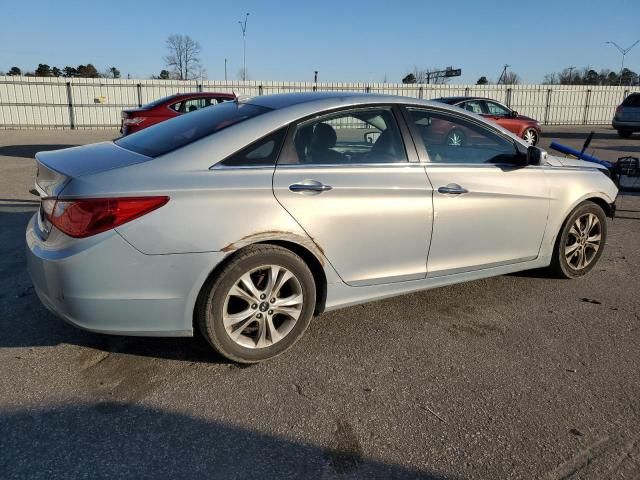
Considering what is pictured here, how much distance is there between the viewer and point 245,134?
3.07 m

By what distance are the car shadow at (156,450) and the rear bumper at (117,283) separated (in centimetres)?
47

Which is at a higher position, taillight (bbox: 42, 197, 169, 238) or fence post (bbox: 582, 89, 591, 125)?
fence post (bbox: 582, 89, 591, 125)

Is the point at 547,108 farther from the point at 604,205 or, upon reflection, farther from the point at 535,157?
the point at 535,157

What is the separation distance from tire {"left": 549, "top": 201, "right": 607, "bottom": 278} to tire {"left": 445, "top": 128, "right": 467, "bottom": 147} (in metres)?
1.30

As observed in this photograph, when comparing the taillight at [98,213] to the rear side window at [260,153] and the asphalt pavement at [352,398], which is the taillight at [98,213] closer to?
the rear side window at [260,153]

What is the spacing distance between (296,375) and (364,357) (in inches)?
18.6

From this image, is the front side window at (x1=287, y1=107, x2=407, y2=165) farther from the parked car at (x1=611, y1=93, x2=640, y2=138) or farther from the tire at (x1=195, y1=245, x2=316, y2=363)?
the parked car at (x1=611, y1=93, x2=640, y2=138)

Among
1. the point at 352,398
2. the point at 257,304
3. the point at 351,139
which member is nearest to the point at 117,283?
the point at 257,304

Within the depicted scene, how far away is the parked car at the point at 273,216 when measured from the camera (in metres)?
2.72

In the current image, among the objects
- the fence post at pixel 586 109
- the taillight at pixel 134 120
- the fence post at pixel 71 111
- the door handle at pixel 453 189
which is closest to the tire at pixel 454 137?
the door handle at pixel 453 189

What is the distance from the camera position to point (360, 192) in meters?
3.27

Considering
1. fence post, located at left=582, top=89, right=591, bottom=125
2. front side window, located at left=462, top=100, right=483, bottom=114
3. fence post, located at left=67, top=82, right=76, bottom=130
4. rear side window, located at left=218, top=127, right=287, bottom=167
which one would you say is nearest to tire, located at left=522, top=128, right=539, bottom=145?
front side window, located at left=462, top=100, right=483, bottom=114

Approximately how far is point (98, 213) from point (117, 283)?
38 centimetres

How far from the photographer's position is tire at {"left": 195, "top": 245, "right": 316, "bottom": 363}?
291 cm
